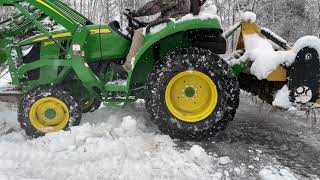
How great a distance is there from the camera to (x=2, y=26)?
5324 millimetres

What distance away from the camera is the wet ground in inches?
145

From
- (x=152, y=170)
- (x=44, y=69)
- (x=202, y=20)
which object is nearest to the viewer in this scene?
(x=152, y=170)

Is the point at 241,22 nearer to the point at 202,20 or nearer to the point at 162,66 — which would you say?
the point at 202,20

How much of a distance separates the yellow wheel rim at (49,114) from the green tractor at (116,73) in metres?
0.01

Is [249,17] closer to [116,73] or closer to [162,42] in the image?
[162,42]

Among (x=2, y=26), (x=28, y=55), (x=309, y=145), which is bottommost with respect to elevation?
(x=309, y=145)

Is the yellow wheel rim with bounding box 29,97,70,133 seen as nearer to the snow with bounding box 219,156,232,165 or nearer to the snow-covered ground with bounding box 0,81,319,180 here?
the snow-covered ground with bounding box 0,81,319,180

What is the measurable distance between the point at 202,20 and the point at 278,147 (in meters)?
1.64

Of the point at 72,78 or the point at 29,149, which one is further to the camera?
the point at 72,78

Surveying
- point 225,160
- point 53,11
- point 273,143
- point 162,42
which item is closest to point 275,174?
point 225,160

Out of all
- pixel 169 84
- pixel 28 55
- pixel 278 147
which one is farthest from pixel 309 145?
pixel 28 55

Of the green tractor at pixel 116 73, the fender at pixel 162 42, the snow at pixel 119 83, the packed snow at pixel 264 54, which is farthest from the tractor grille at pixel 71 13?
the packed snow at pixel 264 54

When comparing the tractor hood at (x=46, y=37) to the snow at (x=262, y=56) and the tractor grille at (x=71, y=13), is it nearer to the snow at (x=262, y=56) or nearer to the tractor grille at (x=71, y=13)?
the tractor grille at (x=71, y=13)

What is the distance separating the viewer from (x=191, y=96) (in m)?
4.39
